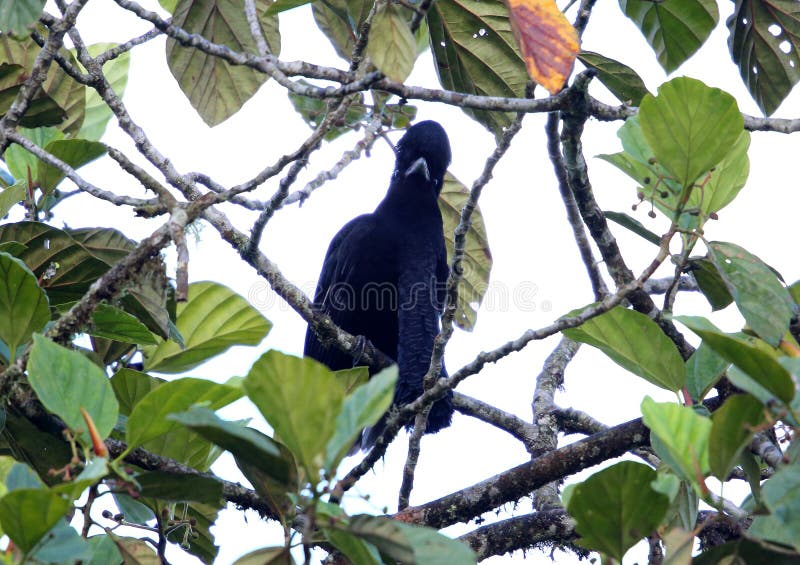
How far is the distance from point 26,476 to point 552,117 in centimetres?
162

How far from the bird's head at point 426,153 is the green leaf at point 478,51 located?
5.71 ft

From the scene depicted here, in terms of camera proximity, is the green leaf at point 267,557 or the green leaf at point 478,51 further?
the green leaf at point 478,51

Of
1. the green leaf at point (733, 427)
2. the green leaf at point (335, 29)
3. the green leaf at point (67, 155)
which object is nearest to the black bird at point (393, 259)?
the green leaf at point (335, 29)

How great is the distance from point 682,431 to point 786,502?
19 centimetres

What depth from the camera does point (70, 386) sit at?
4.94 feet

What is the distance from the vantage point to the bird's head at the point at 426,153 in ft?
15.9

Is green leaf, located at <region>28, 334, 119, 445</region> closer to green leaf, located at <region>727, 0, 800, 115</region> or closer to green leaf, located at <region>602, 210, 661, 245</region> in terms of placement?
green leaf, located at <region>602, 210, 661, 245</region>

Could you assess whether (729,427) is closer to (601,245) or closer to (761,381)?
(761,381)

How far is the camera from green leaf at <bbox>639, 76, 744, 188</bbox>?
1.81 metres

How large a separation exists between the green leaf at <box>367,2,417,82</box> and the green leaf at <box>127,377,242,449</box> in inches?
33.2

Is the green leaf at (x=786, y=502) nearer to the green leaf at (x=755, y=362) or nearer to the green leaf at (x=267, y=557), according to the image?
the green leaf at (x=755, y=362)

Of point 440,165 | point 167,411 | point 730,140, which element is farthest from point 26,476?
point 440,165

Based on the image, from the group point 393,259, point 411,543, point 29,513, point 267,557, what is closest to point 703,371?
point 411,543

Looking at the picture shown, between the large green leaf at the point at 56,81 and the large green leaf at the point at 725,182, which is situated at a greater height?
the large green leaf at the point at 56,81
